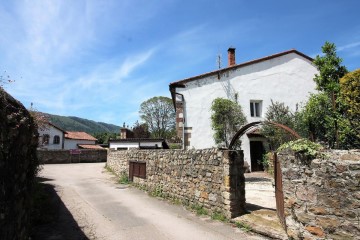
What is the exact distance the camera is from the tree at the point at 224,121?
54.0ft

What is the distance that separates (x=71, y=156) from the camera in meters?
31.2

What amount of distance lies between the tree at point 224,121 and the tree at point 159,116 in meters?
32.4

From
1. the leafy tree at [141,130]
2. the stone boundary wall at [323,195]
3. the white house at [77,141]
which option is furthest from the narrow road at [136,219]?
the white house at [77,141]

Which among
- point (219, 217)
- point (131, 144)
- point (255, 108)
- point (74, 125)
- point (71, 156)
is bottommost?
point (219, 217)

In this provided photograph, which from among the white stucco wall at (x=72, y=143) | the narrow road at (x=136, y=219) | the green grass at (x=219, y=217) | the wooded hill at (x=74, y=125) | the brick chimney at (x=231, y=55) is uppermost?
the wooded hill at (x=74, y=125)

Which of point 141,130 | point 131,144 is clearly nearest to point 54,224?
point 131,144

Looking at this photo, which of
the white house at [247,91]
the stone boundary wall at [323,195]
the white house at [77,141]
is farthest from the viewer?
the white house at [77,141]

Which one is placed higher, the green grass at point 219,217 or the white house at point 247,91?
the white house at point 247,91

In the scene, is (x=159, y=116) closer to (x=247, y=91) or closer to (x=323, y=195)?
(x=247, y=91)

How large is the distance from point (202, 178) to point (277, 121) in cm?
1101

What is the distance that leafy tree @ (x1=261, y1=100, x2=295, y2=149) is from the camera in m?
15.9

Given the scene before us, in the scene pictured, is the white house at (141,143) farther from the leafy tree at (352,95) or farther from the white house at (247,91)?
the leafy tree at (352,95)

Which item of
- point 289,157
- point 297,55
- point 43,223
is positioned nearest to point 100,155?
point 297,55

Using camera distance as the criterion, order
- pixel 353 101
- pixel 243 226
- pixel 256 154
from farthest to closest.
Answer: pixel 256 154
pixel 353 101
pixel 243 226
